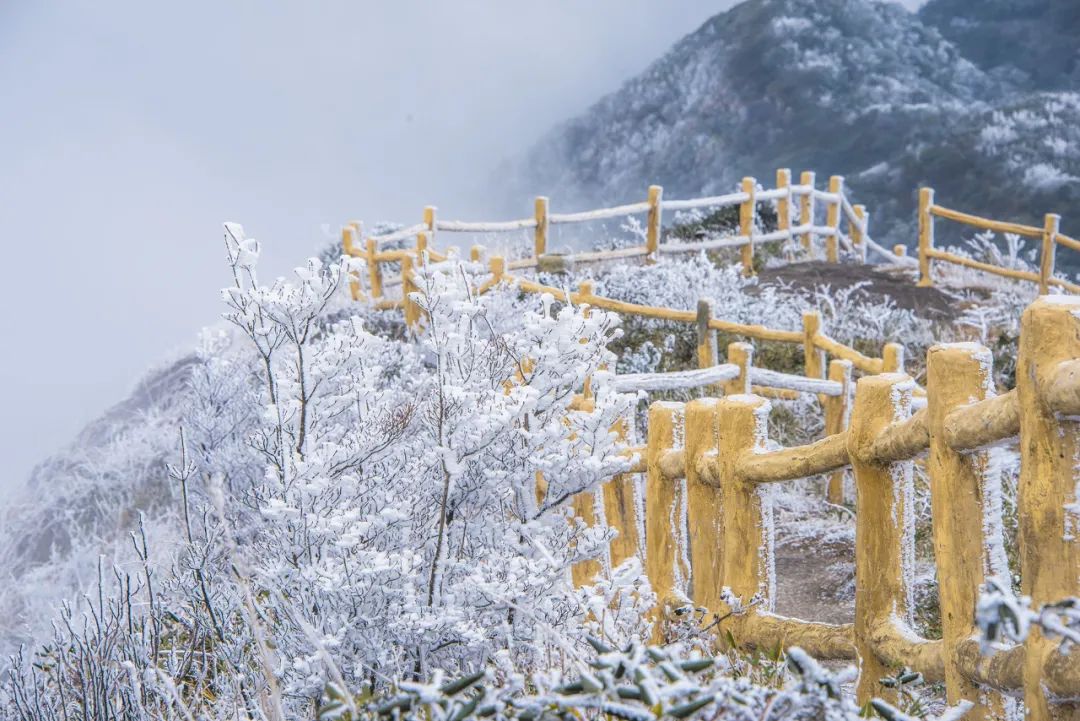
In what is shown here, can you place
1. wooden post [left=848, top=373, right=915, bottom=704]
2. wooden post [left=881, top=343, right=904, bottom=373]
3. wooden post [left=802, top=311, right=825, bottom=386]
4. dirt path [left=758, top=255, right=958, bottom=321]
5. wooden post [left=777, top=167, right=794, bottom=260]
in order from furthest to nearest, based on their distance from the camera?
wooden post [left=777, top=167, right=794, bottom=260] < dirt path [left=758, top=255, right=958, bottom=321] < wooden post [left=802, top=311, right=825, bottom=386] < wooden post [left=881, top=343, right=904, bottom=373] < wooden post [left=848, top=373, right=915, bottom=704]

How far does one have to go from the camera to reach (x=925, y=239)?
14.5m

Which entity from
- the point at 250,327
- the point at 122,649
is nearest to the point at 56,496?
the point at 122,649

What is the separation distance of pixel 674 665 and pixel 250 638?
187cm

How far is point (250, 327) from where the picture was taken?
2.80 metres

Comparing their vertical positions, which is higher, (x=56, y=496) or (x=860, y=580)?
(x=860, y=580)

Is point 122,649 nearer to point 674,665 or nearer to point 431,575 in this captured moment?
point 431,575

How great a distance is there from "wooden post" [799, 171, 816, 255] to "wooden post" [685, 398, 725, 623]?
44.8 feet

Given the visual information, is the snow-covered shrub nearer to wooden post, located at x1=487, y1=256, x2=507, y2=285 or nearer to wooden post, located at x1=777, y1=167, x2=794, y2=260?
wooden post, located at x1=487, y1=256, x2=507, y2=285

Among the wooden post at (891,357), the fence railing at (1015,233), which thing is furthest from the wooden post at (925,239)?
the wooden post at (891,357)

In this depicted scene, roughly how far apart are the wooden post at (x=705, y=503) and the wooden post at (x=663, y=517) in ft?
1.38

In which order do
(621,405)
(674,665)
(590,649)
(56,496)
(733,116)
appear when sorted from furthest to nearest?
(733,116)
(56,496)
(621,405)
(590,649)
(674,665)

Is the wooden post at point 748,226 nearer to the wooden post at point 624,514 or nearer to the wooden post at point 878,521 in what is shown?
the wooden post at point 624,514

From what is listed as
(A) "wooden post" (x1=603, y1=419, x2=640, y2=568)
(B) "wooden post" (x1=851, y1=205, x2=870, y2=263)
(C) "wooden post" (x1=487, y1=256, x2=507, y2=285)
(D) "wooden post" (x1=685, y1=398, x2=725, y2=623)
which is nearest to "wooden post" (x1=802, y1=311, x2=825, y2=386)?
(C) "wooden post" (x1=487, y1=256, x2=507, y2=285)

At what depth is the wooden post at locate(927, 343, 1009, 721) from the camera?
2117mm
